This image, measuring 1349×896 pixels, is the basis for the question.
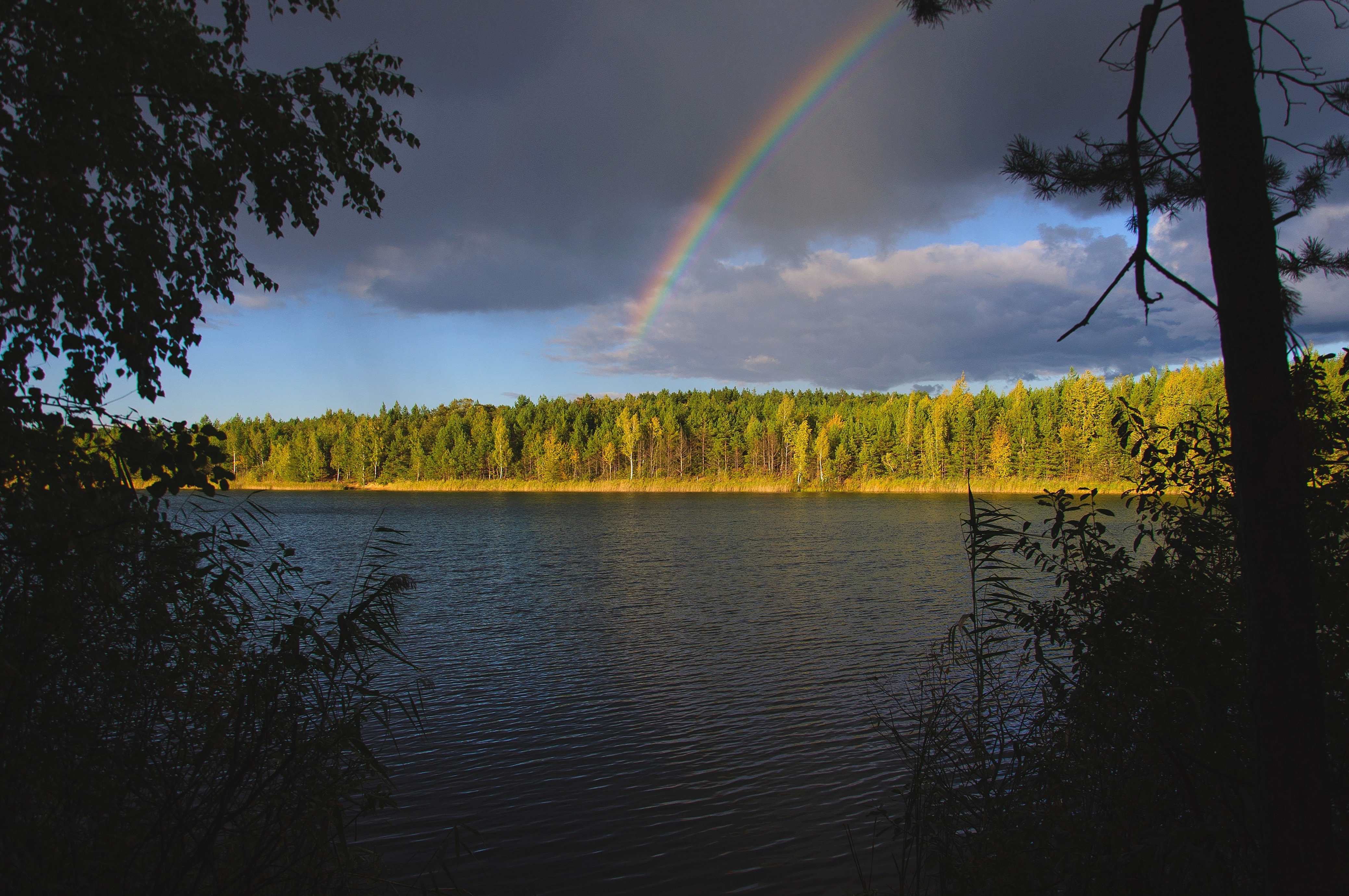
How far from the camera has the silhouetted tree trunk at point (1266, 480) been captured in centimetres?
333

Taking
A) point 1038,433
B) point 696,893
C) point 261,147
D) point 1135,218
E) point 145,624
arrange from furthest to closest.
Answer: point 1038,433 → point 696,893 → point 261,147 → point 145,624 → point 1135,218

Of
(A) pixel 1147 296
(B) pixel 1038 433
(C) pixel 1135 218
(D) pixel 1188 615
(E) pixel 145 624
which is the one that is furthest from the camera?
(B) pixel 1038 433

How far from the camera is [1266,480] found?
11.0 feet

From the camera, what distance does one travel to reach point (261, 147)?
5660mm

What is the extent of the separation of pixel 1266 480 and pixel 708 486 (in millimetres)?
116145

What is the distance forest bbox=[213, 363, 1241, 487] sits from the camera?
98000 millimetres

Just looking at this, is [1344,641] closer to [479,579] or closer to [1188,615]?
[1188,615]

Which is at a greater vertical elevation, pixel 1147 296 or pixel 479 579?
pixel 1147 296

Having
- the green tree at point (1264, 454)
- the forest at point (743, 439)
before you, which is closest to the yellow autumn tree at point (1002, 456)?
the forest at point (743, 439)

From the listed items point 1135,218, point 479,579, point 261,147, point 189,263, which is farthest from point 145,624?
point 479,579

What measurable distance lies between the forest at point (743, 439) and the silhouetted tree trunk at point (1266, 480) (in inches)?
3275

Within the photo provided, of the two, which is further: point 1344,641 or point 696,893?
point 696,893

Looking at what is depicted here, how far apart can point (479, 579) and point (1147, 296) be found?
2596cm

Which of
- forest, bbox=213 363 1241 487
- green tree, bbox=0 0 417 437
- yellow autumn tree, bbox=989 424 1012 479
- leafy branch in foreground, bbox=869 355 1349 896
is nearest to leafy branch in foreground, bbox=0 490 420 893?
green tree, bbox=0 0 417 437
